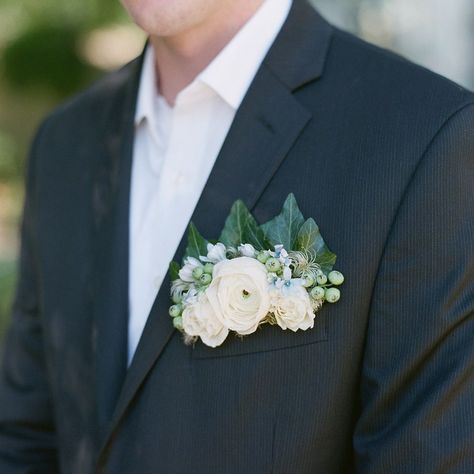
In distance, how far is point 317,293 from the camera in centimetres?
175

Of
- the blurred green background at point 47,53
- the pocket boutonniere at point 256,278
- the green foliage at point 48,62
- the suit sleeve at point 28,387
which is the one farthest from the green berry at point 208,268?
the green foliage at point 48,62

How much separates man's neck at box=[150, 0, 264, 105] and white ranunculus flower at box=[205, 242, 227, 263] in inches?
20.4

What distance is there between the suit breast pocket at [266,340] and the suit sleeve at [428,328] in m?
0.10

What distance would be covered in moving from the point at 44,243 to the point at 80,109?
1.22 feet

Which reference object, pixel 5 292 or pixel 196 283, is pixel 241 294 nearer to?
pixel 196 283

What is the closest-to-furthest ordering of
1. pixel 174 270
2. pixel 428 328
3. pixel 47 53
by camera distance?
pixel 428 328
pixel 174 270
pixel 47 53

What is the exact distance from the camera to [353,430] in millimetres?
1849

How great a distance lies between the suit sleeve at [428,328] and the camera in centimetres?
167

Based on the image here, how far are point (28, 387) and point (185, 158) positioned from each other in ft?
2.53

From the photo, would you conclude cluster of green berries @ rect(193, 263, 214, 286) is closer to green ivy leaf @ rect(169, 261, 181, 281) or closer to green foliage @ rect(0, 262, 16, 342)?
green ivy leaf @ rect(169, 261, 181, 281)

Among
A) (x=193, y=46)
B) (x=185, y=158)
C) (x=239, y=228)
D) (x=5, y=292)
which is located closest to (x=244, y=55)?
(x=193, y=46)

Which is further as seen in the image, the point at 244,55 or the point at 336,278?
the point at 244,55

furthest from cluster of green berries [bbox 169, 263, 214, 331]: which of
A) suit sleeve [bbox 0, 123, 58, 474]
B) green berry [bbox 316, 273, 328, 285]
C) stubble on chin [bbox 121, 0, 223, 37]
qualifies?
suit sleeve [bbox 0, 123, 58, 474]

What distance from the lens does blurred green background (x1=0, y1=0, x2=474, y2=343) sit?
457 cm
